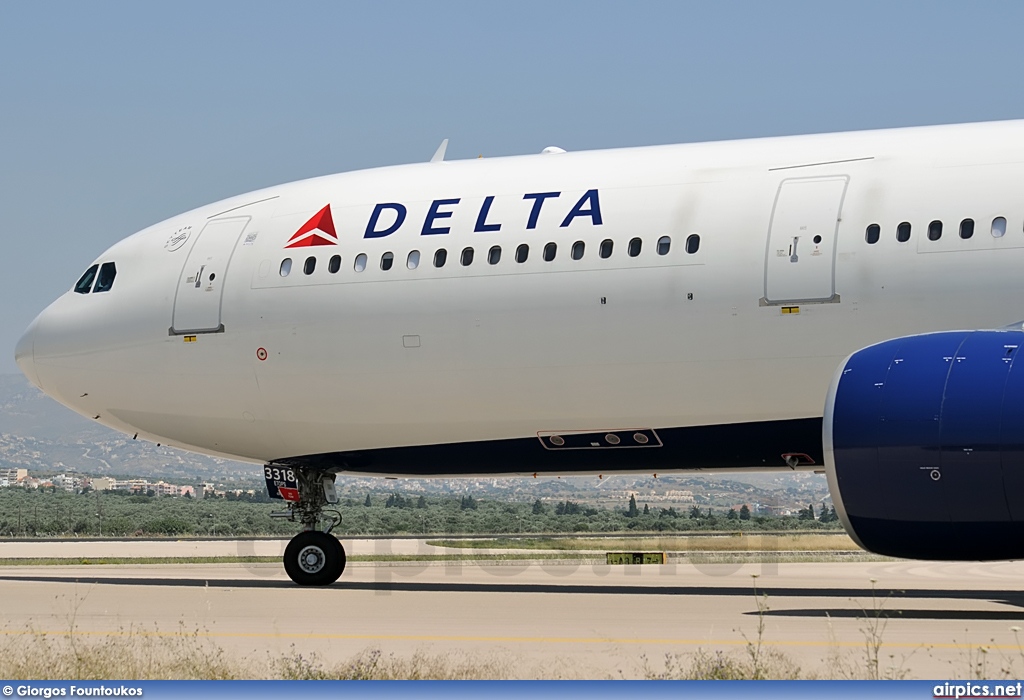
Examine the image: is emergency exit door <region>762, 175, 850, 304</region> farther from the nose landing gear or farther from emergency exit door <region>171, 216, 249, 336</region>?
emergency exit door <region>171, 216, 249, 336</region>

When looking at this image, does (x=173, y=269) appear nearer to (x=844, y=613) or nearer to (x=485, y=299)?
(x=485, y=299)

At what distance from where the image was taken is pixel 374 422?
760 inches

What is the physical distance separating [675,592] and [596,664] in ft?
29.9

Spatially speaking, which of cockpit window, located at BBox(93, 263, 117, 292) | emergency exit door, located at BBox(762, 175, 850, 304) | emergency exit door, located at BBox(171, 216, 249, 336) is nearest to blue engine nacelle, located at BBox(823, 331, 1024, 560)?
emergency exit door, located at BBox(762, 175, 850, 304)

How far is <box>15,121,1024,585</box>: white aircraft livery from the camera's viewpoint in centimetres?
1265

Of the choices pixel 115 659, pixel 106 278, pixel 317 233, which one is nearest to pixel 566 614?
pixel 115 659

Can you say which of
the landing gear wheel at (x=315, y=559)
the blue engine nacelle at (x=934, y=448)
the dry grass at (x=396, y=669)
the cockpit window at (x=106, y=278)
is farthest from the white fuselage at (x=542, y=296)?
the dry grass at (x=396, y=669)

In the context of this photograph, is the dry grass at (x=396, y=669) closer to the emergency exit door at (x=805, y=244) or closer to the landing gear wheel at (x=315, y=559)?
the emergency exit door at (x=805, y=244)

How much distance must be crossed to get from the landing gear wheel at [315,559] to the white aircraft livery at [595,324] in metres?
0.03

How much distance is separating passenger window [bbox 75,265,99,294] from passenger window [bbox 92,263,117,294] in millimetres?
155

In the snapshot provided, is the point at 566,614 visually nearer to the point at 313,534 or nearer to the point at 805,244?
the point at 805,244

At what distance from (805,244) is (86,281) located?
36.7 ft

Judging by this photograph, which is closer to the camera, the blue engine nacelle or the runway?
the runway

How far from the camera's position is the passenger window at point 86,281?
2147 centimetres
